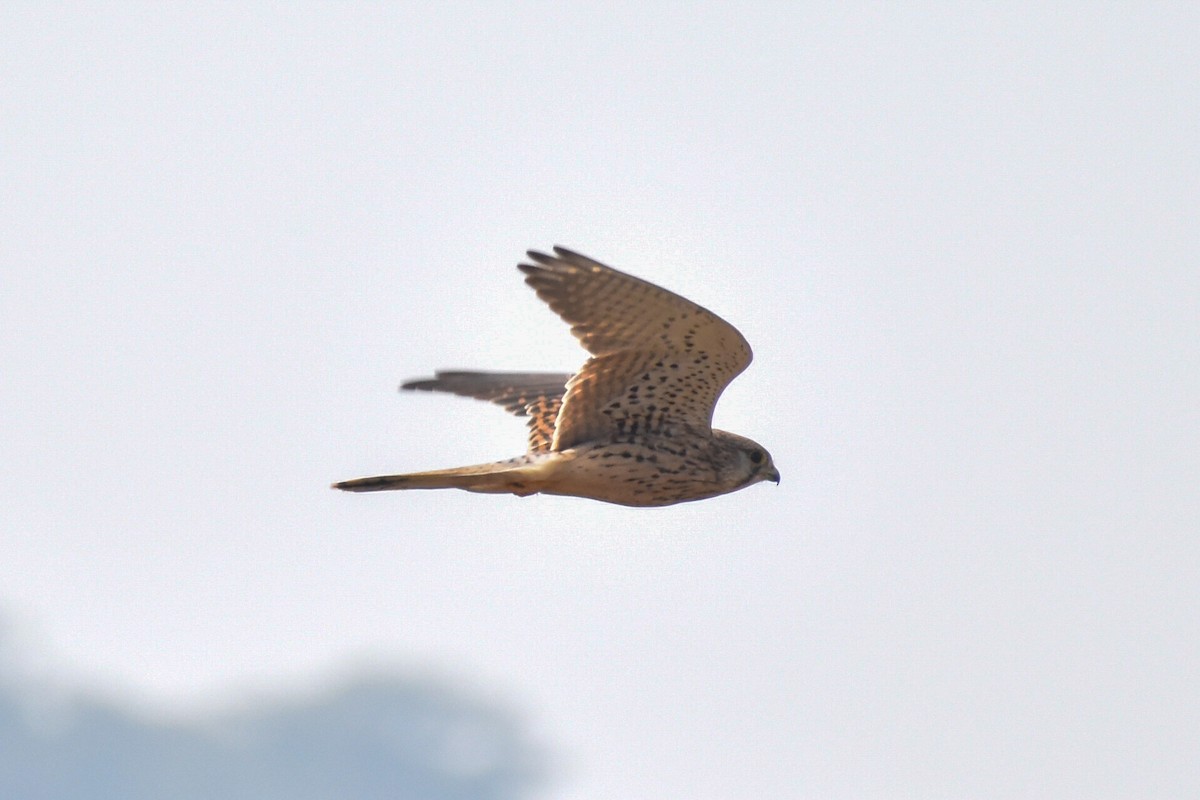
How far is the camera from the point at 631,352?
34.6 ft

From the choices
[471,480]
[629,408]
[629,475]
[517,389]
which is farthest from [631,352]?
[517,389]

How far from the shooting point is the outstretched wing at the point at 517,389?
12.1 metres

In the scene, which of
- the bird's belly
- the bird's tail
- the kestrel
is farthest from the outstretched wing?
the bird's tail

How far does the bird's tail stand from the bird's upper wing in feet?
1.07

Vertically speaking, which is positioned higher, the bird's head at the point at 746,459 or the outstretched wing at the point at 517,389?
the outstretched wing at the point at 517,389

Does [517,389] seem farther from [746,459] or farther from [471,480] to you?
[471,480]

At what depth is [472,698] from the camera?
170125 mm

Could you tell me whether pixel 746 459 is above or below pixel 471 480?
above

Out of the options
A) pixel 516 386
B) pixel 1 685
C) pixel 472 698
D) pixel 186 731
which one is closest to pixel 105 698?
pixel 186 731

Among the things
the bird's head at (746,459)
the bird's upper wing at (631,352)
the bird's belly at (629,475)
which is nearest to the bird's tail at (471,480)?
the bird's belly at (629,475)

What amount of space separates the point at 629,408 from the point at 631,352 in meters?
0.37

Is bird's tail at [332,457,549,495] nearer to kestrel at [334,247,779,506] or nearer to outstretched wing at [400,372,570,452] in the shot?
kestrel at [334,247,779,506]

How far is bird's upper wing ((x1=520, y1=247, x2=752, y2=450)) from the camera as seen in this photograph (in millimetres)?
10227

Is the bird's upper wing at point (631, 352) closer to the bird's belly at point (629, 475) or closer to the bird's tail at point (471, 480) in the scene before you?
the bird's belly at point (629, 475)
